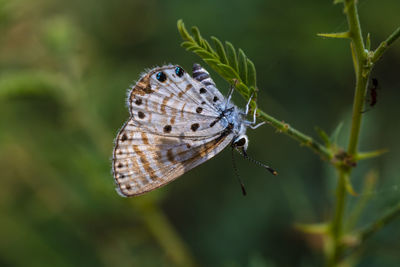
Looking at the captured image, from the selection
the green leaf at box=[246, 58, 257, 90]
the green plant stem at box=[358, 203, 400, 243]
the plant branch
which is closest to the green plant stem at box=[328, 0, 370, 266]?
the green plant stem at box=[358, 203, 400, 243]

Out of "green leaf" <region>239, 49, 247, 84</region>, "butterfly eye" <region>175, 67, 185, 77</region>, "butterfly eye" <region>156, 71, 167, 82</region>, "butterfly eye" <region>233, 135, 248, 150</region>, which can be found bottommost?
"butterfly eye" <region>233, 135, 248, 150</region>

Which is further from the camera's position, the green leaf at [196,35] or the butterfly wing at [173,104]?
the butterfly wing at [173,104]

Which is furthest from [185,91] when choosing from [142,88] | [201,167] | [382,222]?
[201,167]

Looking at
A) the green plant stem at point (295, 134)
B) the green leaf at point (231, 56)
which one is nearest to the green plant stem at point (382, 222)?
the green plant stem at point (295, 134)

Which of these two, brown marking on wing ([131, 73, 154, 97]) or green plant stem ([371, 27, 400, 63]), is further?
brown marking on wing ([131, 73, 154, 97])

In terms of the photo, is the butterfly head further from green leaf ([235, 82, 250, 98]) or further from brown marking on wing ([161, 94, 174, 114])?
green leaf ([235, 82, 250, 98])

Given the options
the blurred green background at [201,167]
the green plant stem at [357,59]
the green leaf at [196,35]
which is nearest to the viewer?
the green plant stem at [357,59]

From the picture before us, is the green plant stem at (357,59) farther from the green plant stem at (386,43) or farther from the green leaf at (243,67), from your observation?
the green leaf at (243,67)
